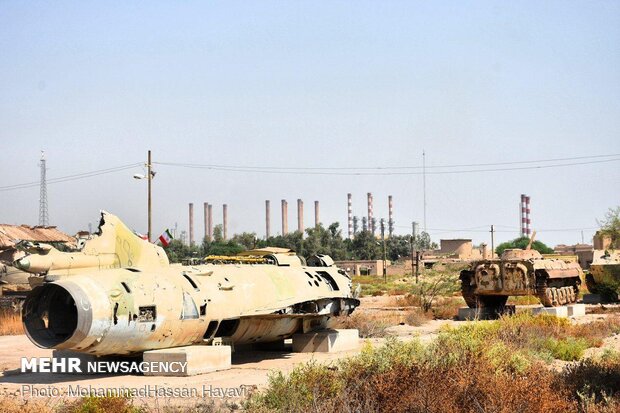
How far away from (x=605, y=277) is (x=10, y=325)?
80.6 ft

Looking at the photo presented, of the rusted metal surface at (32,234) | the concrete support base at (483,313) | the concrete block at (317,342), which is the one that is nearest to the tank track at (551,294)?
the concrete support base at (483,313)

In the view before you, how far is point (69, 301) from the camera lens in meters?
15.9

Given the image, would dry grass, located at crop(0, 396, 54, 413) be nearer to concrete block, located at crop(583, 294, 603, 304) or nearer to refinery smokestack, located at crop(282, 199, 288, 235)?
concrete block, located at crop(583, 294, 603, 304)

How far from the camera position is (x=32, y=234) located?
155 feet

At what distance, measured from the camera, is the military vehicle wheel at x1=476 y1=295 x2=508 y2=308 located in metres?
31.6

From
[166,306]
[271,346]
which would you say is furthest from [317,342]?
[166,306]

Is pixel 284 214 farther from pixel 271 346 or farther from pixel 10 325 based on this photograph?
pixel 271 346

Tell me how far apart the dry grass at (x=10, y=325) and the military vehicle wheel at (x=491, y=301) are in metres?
15.1

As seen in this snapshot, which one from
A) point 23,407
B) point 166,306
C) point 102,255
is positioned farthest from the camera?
point 102,255

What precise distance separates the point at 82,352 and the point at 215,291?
2827 mm

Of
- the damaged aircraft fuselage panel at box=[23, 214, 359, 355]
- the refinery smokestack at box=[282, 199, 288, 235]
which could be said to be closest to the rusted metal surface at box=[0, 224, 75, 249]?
the damaged aircraft fuselage panel at box=[23, 214, 359, 355]

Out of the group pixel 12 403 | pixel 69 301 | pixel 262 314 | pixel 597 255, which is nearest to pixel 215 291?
pixel 262 314

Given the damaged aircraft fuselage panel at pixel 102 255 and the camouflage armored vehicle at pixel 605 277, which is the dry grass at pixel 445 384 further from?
the camouflage armored vehicle at pixel 605 277

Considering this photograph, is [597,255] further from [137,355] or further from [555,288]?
[137,355]
